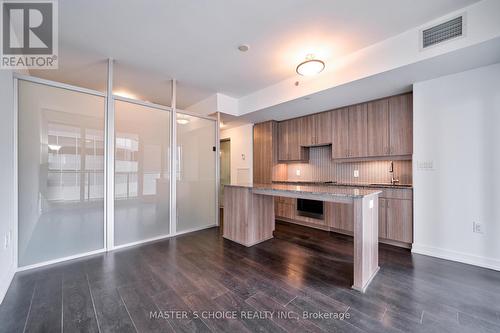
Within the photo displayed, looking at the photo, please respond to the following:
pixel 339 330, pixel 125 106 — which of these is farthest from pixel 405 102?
pixel 125 106

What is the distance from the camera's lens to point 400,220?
3.15m

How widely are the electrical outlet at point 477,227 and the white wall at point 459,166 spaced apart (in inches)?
1.0

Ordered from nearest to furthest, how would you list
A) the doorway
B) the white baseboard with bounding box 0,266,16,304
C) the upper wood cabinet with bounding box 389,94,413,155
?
the white baseboard with bounding box 0,266,16,304 < the upper wood cabinet with bounding box 389,94,413,155 < the doorway

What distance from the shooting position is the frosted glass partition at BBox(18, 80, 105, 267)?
246 cm

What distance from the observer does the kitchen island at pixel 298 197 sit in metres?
2.01

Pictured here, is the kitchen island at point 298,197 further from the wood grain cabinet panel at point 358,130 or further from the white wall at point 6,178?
the white wall at point 6,178

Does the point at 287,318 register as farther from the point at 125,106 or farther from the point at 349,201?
the point at 125,106

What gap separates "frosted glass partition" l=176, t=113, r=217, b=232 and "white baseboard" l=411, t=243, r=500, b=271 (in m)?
3.50

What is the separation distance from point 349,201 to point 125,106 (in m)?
3.39

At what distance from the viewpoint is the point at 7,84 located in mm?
2127

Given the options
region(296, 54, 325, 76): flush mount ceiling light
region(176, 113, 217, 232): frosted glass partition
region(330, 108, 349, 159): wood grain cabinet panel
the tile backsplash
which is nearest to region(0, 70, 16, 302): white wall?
region(176, 113, 217, 232): frosted glass partition

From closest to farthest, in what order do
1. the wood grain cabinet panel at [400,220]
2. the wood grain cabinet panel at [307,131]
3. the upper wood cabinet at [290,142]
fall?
the wood grain cabinet panel at [400,220] → the wood grain cabinet panel at [307,131] → the upper wood cabinet at [290,142]

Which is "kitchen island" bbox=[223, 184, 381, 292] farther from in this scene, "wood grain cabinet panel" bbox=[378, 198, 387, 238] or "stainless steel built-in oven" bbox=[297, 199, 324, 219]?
"stainless steel built-in oven" bbox=[297, 199, 324, 219]

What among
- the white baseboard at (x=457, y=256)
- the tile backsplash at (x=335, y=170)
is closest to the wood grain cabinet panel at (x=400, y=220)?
the white baseboard at (x=457, y=256)
